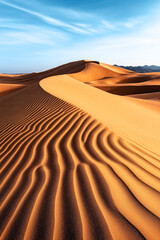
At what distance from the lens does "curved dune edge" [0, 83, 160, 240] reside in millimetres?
1461

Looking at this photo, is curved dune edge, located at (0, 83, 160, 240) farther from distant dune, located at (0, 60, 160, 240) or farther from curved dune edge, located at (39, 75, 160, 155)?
curved dune edge, located at (39, 75, 160, 155)

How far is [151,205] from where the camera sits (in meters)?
1.66

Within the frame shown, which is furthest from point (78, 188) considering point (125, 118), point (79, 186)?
point (125, 118)

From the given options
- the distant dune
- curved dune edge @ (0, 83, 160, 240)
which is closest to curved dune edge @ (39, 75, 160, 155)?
the distant dune

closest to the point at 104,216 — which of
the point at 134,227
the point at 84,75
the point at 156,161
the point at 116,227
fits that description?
the point at 116,227

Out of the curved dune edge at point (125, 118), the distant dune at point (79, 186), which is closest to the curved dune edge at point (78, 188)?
the distant dune at point (79, 186)

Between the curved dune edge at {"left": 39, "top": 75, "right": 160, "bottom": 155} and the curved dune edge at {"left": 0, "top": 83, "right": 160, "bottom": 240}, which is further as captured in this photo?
the curved dune edge at {"left": 39, "top": 75, "right": 160, "bottom": 155}

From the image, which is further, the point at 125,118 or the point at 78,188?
the point at 125,118

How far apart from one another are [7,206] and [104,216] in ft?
3.04

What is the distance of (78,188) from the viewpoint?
6.31 feet

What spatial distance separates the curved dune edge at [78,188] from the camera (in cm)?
146

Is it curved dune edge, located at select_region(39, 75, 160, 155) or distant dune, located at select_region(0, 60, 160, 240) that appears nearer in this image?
distant dune, located at select_region(0, 60, 160, 240)

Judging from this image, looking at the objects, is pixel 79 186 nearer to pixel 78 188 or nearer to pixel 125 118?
pixel 78 188

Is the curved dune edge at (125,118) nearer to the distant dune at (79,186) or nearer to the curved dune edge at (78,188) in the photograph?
the distant dune at (79,186)
